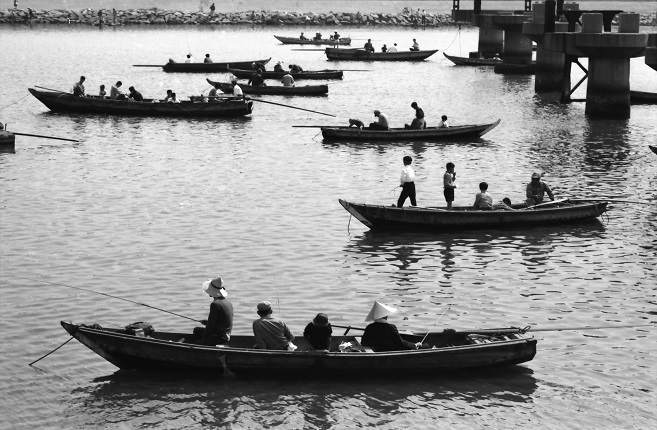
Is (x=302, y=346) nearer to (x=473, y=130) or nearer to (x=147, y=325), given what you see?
(x=147, y=325)

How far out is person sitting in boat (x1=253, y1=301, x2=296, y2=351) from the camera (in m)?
20.4

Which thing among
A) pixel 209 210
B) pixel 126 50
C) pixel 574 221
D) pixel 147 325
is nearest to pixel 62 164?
pixel 209 210

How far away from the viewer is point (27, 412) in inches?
780

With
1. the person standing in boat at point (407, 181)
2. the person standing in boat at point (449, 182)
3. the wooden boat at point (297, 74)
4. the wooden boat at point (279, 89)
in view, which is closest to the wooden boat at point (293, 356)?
the person standing in boat at point (449, 182)

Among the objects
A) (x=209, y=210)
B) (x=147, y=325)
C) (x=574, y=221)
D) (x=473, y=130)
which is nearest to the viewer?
(x=147, y=325)

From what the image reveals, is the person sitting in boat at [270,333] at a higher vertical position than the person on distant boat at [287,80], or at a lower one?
lower

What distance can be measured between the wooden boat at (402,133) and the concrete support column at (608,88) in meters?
9.41

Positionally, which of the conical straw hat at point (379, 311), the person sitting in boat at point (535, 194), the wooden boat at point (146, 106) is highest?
the wooden boat at point (146, 106)

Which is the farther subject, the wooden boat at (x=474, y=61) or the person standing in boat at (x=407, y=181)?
the wooden boat at (x=474, y=61)

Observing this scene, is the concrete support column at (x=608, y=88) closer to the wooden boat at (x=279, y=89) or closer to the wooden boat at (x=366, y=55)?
the wooden boat at (x=279, y=89)

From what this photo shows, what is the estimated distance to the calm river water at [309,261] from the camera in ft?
66.3

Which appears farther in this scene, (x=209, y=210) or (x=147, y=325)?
(x=209, y=210)

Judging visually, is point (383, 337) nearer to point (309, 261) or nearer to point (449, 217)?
point (309, 261)

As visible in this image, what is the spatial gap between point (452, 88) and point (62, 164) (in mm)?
35519
